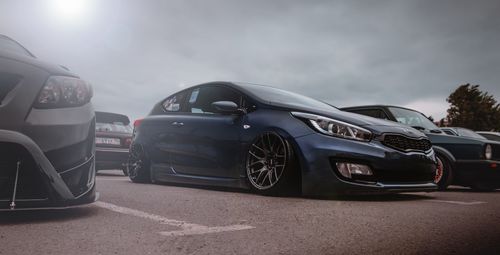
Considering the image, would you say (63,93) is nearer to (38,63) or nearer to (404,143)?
(38,63)

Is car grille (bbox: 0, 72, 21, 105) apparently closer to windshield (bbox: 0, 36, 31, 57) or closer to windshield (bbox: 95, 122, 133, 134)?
windshield (bbox: 0, 36, 31, 57)

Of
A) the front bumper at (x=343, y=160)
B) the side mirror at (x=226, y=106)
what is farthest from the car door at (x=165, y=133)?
the front bumper at (x=343, y=160)

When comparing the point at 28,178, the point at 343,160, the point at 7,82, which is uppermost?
the point at 7,82

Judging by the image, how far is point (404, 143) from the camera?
16.1 feet

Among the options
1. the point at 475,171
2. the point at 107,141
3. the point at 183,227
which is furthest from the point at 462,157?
the point at 107,141

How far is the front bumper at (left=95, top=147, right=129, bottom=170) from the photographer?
9.29 meters

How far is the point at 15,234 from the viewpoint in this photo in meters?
2.82

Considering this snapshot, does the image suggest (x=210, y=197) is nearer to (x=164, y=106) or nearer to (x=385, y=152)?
(x=385, y=152)

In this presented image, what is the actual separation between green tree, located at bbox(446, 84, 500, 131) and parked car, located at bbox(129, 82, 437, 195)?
134 feet

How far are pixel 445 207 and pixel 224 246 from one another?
2642 millimetres

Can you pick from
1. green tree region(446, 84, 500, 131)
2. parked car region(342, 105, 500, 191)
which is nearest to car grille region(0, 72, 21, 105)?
parked car region(342, 105, 500, 191)

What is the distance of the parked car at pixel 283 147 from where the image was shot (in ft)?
14.9

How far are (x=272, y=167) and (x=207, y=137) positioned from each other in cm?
100

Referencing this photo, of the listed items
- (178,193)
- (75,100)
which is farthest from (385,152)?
(75,100)
